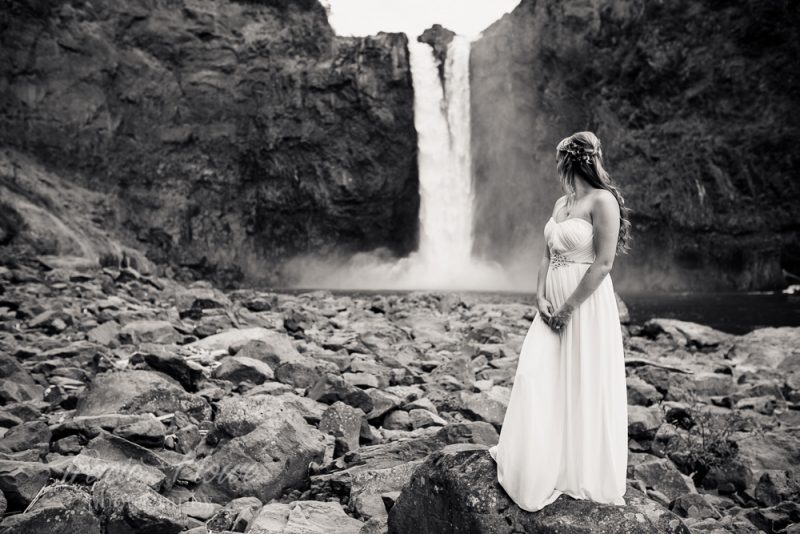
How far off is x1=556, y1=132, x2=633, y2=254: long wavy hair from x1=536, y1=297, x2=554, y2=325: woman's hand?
0.61 metres

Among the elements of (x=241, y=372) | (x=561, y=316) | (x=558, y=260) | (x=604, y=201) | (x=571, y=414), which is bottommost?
(x=241, y=372)

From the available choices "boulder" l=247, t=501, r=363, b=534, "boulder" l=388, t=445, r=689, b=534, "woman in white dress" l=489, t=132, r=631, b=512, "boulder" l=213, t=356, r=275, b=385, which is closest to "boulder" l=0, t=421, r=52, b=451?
"boulder" l=247, t=501, r=363, b=534

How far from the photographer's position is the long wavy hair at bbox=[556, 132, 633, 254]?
3383 millimetres

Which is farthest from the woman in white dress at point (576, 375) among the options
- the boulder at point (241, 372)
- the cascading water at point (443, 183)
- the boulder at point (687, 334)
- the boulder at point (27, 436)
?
the cascading water at point (443, 183)

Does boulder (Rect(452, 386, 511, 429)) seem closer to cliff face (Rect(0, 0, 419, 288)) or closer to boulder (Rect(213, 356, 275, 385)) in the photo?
boulder (Rect(213, 356, 275, 385))

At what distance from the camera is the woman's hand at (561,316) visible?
3.35m

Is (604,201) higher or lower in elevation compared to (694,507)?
higher

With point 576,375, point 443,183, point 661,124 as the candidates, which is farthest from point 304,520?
point 661,124

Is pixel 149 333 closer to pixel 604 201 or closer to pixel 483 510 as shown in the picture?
pixel 483 510

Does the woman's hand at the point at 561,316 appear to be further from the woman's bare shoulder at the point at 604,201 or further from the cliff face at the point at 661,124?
the cliff face at the point at 661,124

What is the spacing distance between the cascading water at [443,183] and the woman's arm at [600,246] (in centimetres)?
3452

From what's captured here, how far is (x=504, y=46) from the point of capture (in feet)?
133

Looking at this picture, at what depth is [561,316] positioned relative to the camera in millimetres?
3363

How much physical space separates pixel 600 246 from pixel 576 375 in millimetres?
721
